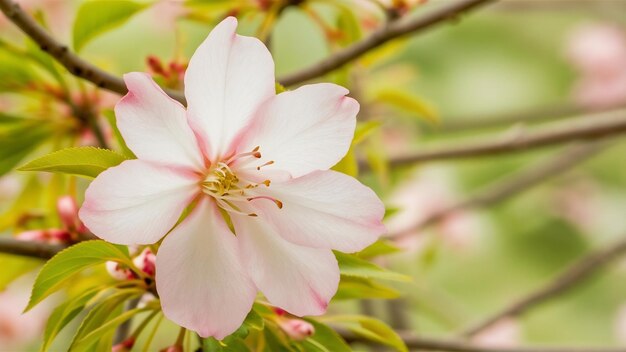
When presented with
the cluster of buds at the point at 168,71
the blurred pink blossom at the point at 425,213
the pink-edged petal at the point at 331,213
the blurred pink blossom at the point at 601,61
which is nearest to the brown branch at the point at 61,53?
the cluster of buds at the point at 168,71

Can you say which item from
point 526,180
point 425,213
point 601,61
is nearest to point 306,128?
point 526,180

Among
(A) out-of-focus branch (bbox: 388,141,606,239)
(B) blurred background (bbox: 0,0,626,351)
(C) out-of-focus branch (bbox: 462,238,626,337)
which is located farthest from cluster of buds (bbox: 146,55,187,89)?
(A) out-of-focus branch (bbox: 388,141,606,239)

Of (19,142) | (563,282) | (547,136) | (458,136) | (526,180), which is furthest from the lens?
(458,136)

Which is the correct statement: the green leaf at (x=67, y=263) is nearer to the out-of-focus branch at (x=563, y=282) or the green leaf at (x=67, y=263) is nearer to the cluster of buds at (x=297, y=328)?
the cluster of buds at (x=297, y=328)

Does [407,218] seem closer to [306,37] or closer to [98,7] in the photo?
[306,37]

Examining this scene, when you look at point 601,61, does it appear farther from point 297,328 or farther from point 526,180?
point 297,328

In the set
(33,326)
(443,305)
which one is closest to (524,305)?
(443,305)
